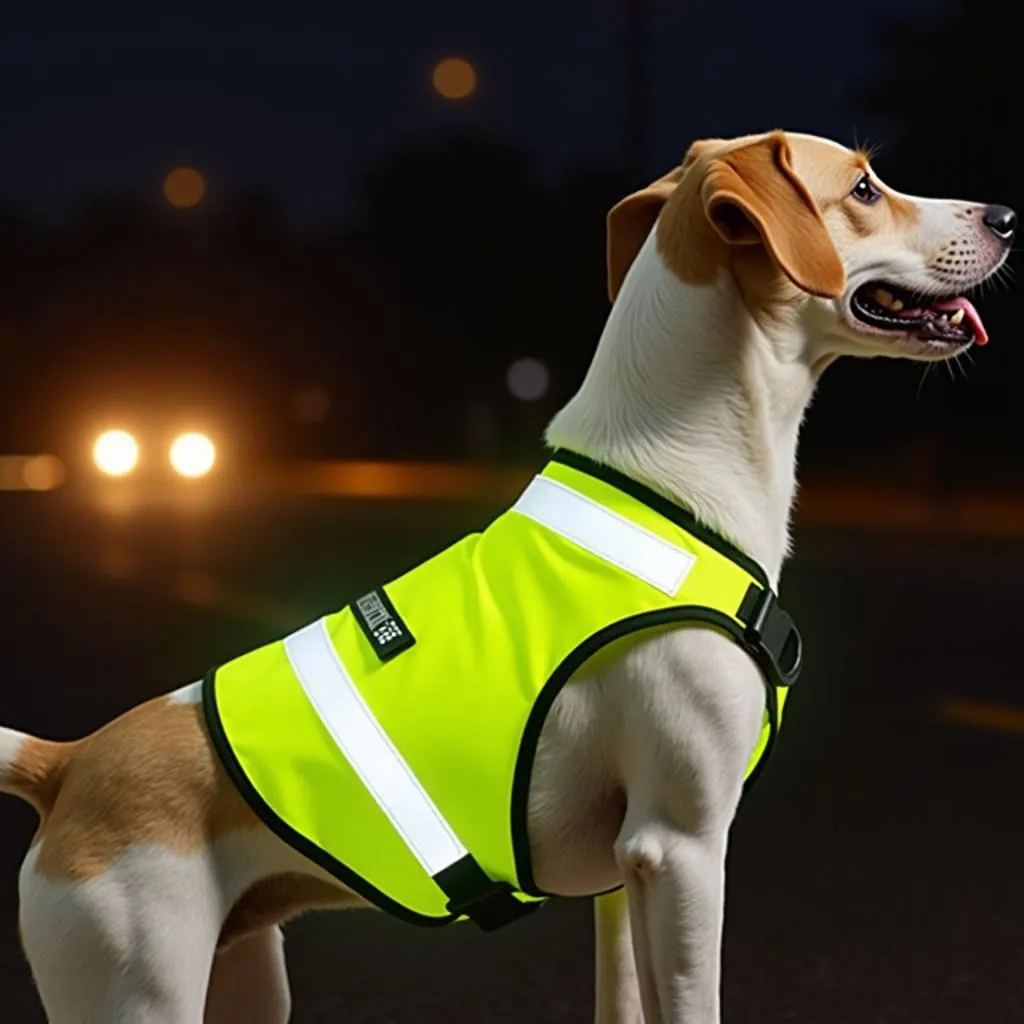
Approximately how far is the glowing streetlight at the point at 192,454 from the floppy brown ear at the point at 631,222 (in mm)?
9591

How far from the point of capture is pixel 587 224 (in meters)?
20.6

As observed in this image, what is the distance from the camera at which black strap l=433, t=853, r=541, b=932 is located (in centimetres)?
299

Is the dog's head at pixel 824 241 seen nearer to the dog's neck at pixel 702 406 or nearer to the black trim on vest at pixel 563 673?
the dog's neck at pixel 702 406

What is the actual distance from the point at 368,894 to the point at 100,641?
7.22 meters

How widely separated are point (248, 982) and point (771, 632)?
1.20 m

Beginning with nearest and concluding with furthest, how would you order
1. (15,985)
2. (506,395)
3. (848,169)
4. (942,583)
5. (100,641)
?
(848,169) → (15,985) → (100,641) → (942,583) → (506,395)

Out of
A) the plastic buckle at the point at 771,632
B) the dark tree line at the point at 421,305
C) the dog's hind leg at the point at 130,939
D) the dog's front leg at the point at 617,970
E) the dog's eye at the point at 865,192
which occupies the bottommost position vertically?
the dog's front leg at the point at 617,970

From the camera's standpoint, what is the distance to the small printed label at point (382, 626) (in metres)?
3.12

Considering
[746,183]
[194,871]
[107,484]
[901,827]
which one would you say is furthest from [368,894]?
[107,484]

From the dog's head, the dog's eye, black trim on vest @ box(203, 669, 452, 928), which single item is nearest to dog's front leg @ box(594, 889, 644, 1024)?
black trim on vest @ box(203, 669, 452, 928)

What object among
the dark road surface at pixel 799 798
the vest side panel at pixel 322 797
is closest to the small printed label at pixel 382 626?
the vest side panel at pixel 322 797

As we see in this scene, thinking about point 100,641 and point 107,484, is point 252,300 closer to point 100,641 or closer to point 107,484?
point 107,484

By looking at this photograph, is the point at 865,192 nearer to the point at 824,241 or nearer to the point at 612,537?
the point at 824,241

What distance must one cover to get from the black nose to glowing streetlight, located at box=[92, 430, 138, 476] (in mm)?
9972
